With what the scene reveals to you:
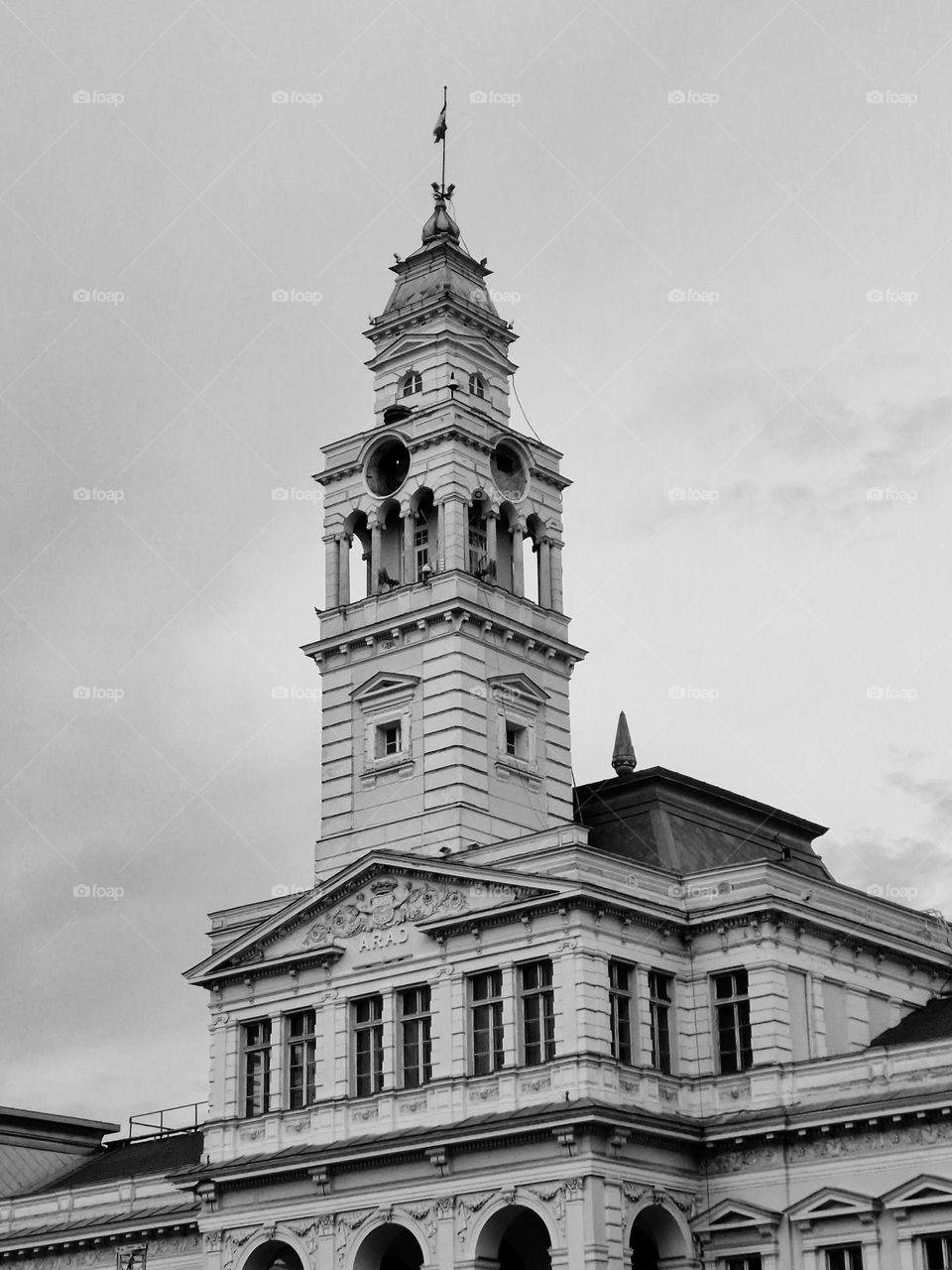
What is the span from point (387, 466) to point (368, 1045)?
63.3ft

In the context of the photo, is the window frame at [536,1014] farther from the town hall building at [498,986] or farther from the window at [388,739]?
the window at [388,739]

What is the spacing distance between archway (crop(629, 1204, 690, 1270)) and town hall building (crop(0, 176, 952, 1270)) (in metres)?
0.10

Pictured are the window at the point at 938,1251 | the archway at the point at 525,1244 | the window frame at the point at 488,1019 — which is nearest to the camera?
the window at the point at 938,1251

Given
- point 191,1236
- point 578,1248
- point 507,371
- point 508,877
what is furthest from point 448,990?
point 507,371

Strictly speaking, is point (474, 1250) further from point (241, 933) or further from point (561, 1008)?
point (241, 933)

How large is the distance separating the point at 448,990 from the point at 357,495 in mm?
17751

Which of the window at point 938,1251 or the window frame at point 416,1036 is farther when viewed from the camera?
the window frame at point 416,1036

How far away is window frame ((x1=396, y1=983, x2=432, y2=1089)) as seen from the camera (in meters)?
56.1

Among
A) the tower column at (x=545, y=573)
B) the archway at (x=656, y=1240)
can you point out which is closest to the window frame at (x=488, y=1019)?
the archway at (x=656, y=1240)

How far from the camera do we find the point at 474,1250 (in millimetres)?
52531

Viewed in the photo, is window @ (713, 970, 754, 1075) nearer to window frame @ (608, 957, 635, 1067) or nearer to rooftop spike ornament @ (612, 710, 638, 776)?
window frame @ (608, 957, 635, 1067)

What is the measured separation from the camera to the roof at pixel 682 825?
60.6 meters

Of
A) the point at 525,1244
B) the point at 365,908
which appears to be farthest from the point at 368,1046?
the point at 525,1244

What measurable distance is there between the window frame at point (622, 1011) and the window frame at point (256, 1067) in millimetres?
11202
